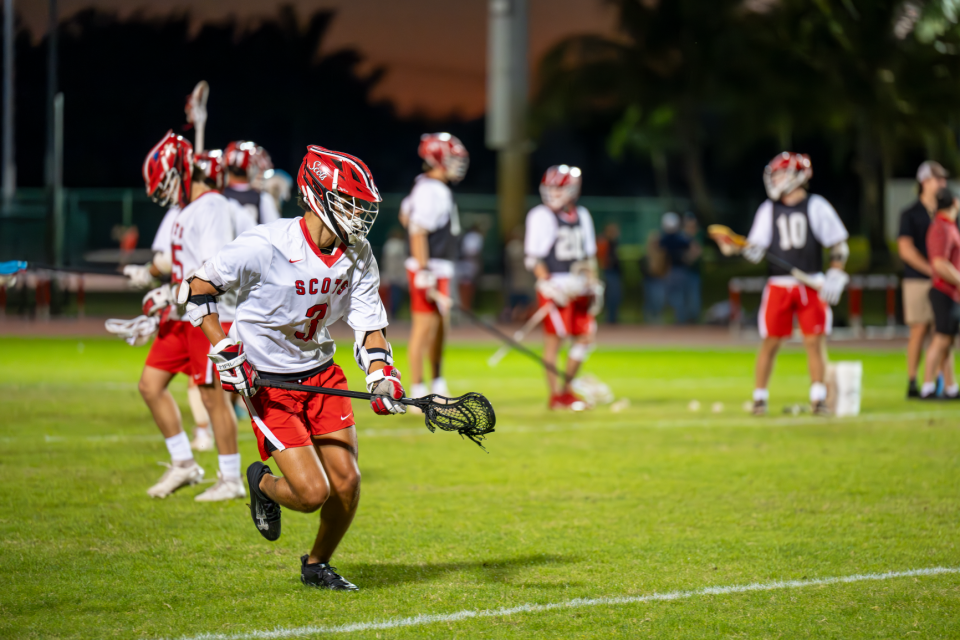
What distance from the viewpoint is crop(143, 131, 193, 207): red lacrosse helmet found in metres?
Result: 7.64

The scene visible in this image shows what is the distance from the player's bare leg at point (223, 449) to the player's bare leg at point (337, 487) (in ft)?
6.78

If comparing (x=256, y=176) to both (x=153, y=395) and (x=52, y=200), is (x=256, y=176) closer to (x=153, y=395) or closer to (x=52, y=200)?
(x=153, y=395)

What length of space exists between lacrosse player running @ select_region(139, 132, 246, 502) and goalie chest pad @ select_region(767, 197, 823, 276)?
235 inches

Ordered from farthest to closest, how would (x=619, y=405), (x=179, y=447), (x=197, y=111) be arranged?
(x=619, y=405) < (x=197, y=111) < (x=179, y=447)

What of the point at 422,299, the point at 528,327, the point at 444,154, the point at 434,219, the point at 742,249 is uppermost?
A: the point at 444,154

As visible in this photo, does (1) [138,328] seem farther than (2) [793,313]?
No

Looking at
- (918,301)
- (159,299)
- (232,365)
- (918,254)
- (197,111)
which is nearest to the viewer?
(232,365)

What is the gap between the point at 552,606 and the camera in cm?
527

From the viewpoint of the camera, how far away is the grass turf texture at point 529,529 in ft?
16.8

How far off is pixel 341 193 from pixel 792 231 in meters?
7.11

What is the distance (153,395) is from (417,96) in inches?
1936

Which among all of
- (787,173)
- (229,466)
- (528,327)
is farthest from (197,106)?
(528,327)

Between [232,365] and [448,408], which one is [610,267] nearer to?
[448,408]

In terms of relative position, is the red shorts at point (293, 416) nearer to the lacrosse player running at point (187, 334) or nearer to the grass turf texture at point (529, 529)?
the grass turf texture at point (529, 529)
